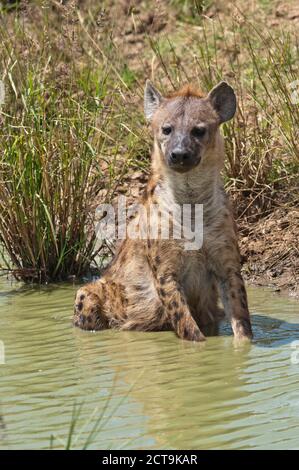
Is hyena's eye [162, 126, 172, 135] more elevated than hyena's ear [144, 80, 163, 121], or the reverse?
hyena's ear [144, 80, 163, 121]

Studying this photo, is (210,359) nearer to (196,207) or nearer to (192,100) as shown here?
(196,207)

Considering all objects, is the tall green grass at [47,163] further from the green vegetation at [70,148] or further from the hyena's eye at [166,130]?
the hyena's eye at [166,130]

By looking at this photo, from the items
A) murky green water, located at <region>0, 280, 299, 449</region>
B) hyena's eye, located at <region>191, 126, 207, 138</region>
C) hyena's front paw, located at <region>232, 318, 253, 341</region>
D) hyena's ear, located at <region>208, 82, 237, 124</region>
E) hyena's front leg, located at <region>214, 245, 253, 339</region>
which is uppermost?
hyena's ear, located at <region>208, 82, 237, 124</region>

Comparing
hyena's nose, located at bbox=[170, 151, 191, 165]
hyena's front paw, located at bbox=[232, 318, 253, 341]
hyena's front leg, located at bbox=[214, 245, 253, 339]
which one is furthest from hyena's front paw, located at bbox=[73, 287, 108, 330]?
hyena's nose, located at bbox=[170, 151, 191, 165]

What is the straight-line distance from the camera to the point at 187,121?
7281mm

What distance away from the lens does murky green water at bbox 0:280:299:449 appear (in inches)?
204

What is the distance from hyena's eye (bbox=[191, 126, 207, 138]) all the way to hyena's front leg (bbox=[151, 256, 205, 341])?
0.77 metres

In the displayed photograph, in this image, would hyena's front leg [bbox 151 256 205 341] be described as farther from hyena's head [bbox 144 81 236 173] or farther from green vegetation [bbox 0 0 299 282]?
green vegetation [bbox 0 0 299 282]

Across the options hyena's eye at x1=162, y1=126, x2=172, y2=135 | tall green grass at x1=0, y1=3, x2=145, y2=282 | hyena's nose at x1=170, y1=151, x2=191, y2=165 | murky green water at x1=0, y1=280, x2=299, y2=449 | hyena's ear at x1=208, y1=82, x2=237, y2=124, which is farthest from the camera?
tall green grass at x1=0, y1=3, x2=145, y2=282

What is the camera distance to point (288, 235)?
8625 millimetres

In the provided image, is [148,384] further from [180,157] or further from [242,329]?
[180,157]

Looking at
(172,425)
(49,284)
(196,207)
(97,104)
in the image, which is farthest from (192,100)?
(172,425)

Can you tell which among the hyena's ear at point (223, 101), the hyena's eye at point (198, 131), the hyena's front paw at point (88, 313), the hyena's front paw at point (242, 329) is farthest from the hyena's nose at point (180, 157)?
the hyena's front paw at point (88, 313)

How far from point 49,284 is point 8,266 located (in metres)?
0.33
